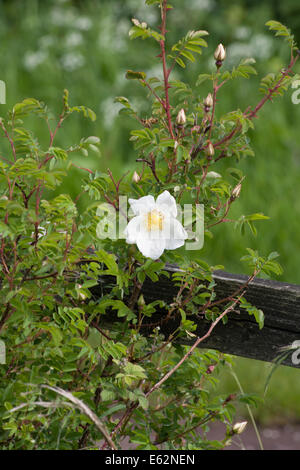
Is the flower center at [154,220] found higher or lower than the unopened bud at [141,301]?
higher

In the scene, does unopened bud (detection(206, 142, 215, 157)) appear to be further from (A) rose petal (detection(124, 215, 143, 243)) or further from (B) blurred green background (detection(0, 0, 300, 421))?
(B) blurred green background (detection(0, 0, 300, 421))

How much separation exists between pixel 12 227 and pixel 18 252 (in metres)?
0.15

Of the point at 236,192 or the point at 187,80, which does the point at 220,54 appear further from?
the point at 187,80

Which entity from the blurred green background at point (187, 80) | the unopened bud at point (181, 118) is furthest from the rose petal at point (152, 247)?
the blurred green background at point (187, 80)

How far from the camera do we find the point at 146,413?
5.49 ft

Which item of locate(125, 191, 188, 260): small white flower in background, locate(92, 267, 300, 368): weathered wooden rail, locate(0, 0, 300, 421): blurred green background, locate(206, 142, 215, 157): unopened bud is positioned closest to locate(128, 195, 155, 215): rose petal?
locate(125, 191, 188, 260): small white flower in background

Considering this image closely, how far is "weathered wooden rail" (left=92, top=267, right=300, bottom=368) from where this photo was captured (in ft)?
5.29

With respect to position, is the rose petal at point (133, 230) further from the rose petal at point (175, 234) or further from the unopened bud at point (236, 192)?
the unopened bud at point (236, 192)

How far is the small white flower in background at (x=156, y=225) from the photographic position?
1.36 meters

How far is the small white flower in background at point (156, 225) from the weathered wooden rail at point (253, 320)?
0.27 m

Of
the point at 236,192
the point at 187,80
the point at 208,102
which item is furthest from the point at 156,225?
the point at 187,80

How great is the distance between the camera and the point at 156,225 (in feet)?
4.53

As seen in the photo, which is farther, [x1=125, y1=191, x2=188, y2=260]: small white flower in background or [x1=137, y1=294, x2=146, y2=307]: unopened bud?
→ [x1=137, y1=294, x2=146, y2=307]: unopened bud

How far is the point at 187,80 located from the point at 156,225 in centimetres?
412
